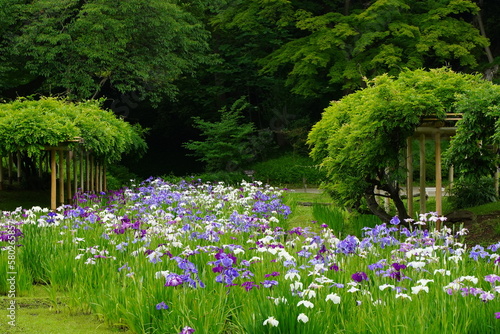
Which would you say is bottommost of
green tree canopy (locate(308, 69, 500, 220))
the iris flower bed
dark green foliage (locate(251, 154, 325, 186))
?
dark green foliage (locate(251, 154, 325, 186))

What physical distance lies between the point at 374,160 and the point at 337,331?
625 cm

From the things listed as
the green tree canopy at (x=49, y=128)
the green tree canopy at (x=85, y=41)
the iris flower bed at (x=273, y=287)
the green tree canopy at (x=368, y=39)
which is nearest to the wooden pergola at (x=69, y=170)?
the green tree canopy at (x=49, y=128)

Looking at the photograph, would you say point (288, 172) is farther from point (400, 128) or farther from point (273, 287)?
point (273, 287)

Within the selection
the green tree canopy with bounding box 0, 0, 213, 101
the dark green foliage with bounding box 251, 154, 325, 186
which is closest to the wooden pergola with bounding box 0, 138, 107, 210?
the green tree canopy with bounding box 0, 0, 213, 101

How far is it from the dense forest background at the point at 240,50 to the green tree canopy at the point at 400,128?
8.75 metres

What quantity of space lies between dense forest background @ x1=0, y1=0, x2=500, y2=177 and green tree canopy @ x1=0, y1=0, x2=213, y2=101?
53 mm

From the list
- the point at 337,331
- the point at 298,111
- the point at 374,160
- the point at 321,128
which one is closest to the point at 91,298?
the point at 337,331

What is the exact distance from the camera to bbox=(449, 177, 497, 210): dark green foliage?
13.4 metres

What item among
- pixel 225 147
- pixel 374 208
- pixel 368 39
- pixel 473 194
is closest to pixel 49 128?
→ pixel 374 208

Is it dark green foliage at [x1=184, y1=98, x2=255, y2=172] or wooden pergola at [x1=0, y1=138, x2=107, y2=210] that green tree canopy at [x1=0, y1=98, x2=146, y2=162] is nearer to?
A: wooden pergola at [x1=0, y1=138, x2=107, y2=210]

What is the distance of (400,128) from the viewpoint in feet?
32.8

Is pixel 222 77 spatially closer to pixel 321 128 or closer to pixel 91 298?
pixel 321 128

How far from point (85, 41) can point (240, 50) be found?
32.7 ft

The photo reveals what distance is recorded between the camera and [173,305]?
15.0ft
